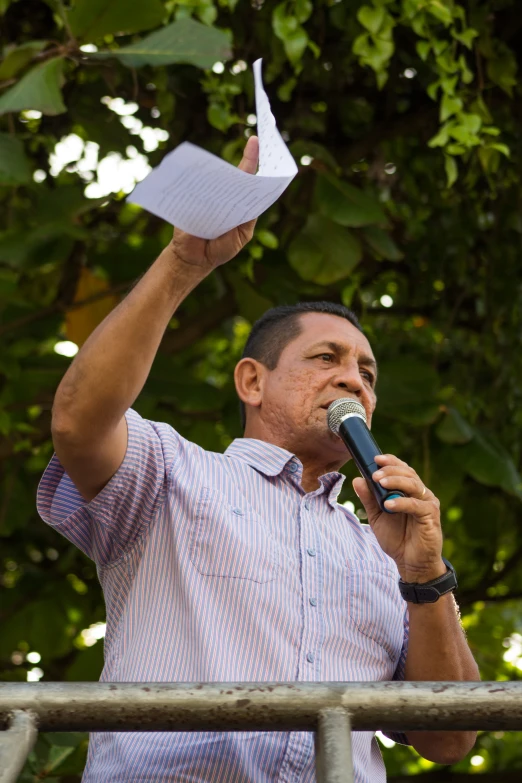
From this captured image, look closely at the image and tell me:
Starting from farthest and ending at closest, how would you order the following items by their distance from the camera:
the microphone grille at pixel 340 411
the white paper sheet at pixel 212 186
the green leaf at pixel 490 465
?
the green leaf at pixel 490 465, the microphone grille at pixel 340 411, the white paper sheet at pixel 212 186

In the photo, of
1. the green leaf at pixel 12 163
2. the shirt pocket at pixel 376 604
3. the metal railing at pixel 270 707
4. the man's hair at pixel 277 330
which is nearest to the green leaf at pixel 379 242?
the man's hair at pixel 277 330

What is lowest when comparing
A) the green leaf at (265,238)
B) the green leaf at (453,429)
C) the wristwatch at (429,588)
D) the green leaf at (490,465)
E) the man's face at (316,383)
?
the green leaf at (490,465)

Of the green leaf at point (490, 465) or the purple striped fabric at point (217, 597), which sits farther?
the green leaf at point (490, 465)

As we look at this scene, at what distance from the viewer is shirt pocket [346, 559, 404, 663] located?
5.93 feet

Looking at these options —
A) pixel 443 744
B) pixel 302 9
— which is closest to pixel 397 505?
pixel 443 744

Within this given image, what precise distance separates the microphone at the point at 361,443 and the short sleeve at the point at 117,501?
0.30 meters

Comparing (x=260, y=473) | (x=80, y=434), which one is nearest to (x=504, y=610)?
(x=260, y=473)

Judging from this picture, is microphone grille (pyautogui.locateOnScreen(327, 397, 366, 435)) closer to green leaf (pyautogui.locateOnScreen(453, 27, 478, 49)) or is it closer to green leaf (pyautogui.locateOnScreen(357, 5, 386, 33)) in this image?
green leaf (pyautogui.locateOnScreen(357, 5, 386, 33))

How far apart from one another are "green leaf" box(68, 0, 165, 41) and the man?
3.19 ft

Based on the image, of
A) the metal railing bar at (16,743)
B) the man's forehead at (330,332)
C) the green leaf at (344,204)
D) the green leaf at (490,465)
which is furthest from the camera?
the green leaf at (490,465)

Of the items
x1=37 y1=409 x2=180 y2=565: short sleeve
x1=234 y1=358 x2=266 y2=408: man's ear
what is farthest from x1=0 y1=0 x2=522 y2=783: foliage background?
x1=37 y1=409 x2=180 y2=565: short sleeve

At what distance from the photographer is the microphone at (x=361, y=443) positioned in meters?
1.56

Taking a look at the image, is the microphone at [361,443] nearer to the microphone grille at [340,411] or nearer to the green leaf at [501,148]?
the microphone grille at [340,411]

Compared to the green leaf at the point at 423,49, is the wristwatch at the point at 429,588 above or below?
below
